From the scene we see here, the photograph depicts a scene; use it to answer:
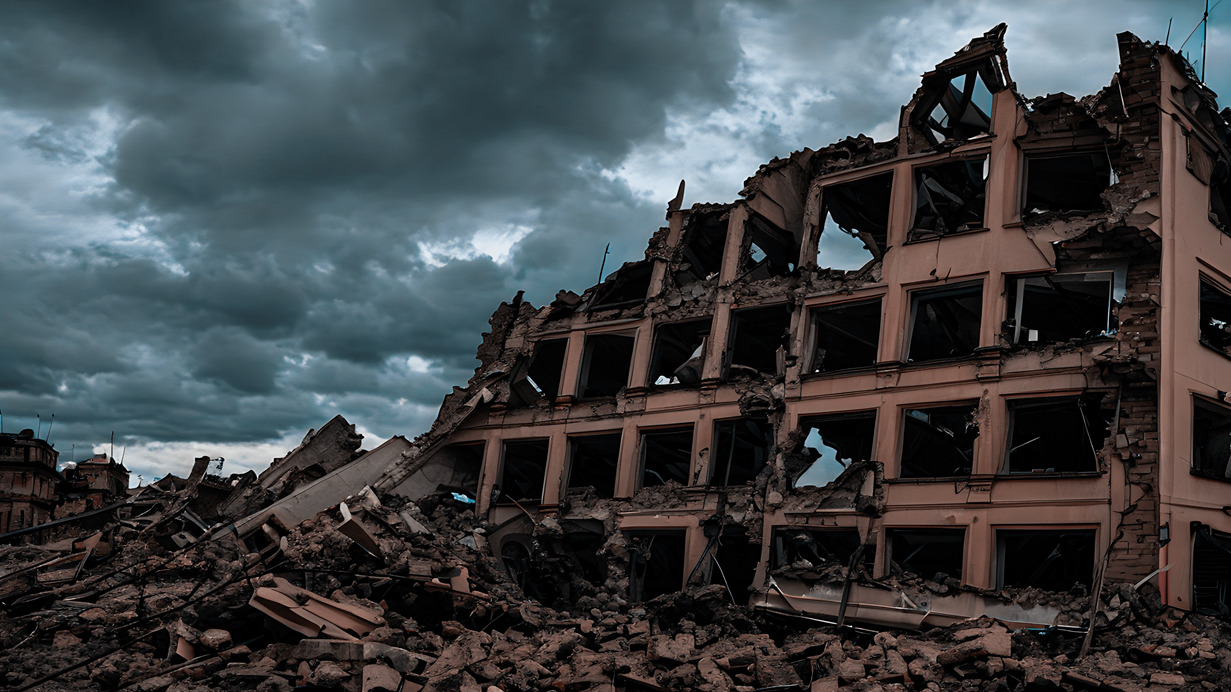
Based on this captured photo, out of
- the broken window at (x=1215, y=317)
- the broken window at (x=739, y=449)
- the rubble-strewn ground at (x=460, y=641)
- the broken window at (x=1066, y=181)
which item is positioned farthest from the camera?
the broken window at (x=739, y=449)

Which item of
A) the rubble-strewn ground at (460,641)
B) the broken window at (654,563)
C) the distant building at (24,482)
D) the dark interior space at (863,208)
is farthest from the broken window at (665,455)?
the distant building at (24,482)

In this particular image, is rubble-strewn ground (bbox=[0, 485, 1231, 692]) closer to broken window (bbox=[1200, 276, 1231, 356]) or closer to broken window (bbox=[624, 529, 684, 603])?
broken window (bbox=[624, 529, 684, 603])

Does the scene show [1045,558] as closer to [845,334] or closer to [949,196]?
[845,334]

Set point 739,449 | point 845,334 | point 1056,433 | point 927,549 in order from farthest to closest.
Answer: point 739,449, point 845,334, point 927,549, point 1056,433

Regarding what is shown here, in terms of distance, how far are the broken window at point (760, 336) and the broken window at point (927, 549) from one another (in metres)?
5.04

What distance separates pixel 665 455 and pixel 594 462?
2733 millimetres

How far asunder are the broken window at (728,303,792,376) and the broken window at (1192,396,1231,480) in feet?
28.4

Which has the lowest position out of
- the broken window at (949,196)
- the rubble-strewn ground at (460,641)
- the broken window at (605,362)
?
the rubble-strewn ground at (460,641)

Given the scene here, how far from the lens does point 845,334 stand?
77.4ft

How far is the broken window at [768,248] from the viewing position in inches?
986

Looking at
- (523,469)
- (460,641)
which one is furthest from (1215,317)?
(523,469)

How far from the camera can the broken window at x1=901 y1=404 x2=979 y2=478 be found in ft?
68.8

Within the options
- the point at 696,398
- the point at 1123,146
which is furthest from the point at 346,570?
the point at 1123,146

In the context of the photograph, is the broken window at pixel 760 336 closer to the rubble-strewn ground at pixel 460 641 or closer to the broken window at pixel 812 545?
the broken window at pixel 812 545
